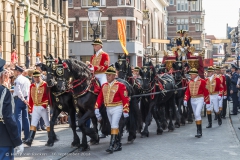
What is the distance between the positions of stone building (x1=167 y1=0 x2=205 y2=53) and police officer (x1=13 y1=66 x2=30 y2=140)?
10052 centimetres

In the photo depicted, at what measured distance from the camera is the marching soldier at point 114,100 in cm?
1284

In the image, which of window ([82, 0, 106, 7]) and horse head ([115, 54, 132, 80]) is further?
window ([82, 0, 106, 7])

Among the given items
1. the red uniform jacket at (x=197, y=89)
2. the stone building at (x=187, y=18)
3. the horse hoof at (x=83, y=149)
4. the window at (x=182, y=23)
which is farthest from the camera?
the window at (x=182, y=23)

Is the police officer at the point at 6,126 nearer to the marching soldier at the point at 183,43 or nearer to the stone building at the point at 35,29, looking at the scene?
the marching soldier at the point at 183,43

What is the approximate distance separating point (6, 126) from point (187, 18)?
110m

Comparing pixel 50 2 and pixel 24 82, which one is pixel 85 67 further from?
pixel 50 2

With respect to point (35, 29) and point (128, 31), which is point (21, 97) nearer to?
point (35, 29)

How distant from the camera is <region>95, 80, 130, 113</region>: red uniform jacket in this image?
12.9 metres

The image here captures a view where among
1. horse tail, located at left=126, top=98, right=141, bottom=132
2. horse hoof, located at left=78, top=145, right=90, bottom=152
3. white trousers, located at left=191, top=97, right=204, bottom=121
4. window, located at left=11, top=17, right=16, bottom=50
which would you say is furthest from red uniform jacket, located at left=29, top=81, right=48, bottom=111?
window, located at left=11, top=17, right=16, bottom=50

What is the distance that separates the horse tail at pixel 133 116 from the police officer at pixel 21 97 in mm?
2755

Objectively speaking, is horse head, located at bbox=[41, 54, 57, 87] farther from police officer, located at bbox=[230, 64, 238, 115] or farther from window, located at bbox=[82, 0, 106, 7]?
window, located at bbox=[82, 0, 106, 7]

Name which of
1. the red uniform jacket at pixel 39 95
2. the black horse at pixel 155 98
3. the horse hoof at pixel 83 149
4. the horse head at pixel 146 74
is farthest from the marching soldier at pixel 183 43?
the horse hoof at pixel 83 149

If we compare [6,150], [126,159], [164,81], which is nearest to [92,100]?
[126,159]

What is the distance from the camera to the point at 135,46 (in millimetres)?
56750
